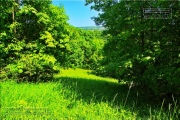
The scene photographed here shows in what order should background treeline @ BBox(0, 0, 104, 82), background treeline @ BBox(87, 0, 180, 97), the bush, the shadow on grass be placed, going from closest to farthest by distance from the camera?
1. background treeline @ BBox(87, 0, 180, 97)
2. the shadow on grass
3. the bush
4. background treeline @ BBox(0, 0, 104, 82)

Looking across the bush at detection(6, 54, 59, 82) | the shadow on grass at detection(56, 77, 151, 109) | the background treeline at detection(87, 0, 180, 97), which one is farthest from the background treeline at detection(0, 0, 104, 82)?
the background treeline at detection(87, 0, 180, 97)

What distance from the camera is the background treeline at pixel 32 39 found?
1603 cm

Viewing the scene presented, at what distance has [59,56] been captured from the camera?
1852 cm

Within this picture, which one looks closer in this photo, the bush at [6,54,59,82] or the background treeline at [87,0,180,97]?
the background treeline at [87,0,180,97]

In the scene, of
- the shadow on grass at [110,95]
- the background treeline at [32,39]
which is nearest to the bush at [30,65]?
the background treeline at [32,39]

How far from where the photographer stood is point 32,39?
58.1ft

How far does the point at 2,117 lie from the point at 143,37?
25.8 feet

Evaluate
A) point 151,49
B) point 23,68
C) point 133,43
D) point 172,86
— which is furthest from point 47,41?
point 172,86

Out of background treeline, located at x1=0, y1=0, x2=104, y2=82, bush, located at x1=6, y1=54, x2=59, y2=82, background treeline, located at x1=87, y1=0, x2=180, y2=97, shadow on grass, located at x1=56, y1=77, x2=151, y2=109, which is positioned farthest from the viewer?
background treeline, located at x1=0, y1=0, x2=104, y2=82

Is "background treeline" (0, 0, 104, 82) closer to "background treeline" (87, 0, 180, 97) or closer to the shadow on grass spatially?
the shadow on grass

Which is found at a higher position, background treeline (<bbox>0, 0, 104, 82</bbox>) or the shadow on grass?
background treeline (<bbox>0, 0, 104, 82</bbox>)

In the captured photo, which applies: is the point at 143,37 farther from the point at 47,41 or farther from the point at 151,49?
the point at 47,41

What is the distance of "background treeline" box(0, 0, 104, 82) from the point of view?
16031 millimetres

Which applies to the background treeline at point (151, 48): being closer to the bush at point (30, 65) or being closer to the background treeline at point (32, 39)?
the bush at point (30, 65)
